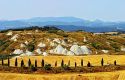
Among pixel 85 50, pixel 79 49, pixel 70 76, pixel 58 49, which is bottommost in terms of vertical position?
pixel 85 50

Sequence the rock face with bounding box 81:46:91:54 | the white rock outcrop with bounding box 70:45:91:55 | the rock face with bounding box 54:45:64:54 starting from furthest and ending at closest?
the rock face with bounding box 81:46:91:54 < the rock face with bounding box 54:45:64:54 < the white rock outcrop with bounding box 70:45:91:55

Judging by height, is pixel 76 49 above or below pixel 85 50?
above

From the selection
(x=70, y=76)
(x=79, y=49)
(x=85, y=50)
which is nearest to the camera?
(x=70, y=76)

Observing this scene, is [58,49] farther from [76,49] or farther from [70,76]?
[70,76]

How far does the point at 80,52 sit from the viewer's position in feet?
578

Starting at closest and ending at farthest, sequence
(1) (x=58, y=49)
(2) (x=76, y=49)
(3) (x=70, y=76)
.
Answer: (3) (x=70, y=76), (2) (x=76, y=49), (1) (x=58, y=49)

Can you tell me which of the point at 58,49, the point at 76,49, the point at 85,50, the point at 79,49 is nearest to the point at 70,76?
the point at 76,49

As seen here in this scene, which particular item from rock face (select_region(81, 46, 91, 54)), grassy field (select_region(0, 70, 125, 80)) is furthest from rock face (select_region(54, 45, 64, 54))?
grassy field (select_region(0, 70, 125, 80))

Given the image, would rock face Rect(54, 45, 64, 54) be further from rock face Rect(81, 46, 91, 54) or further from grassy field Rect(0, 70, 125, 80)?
grassy field Rect(0, 70, 125, 80)

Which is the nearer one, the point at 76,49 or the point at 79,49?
the point at 76,49

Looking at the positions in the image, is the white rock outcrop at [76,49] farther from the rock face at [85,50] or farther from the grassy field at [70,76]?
the grassy field at [70,76]

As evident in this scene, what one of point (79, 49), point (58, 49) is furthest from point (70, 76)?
point (58, 49)

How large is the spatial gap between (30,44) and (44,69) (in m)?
97.4

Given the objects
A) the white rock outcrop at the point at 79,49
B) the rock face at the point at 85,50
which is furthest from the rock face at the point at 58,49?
the rock face at the point at 85,50
